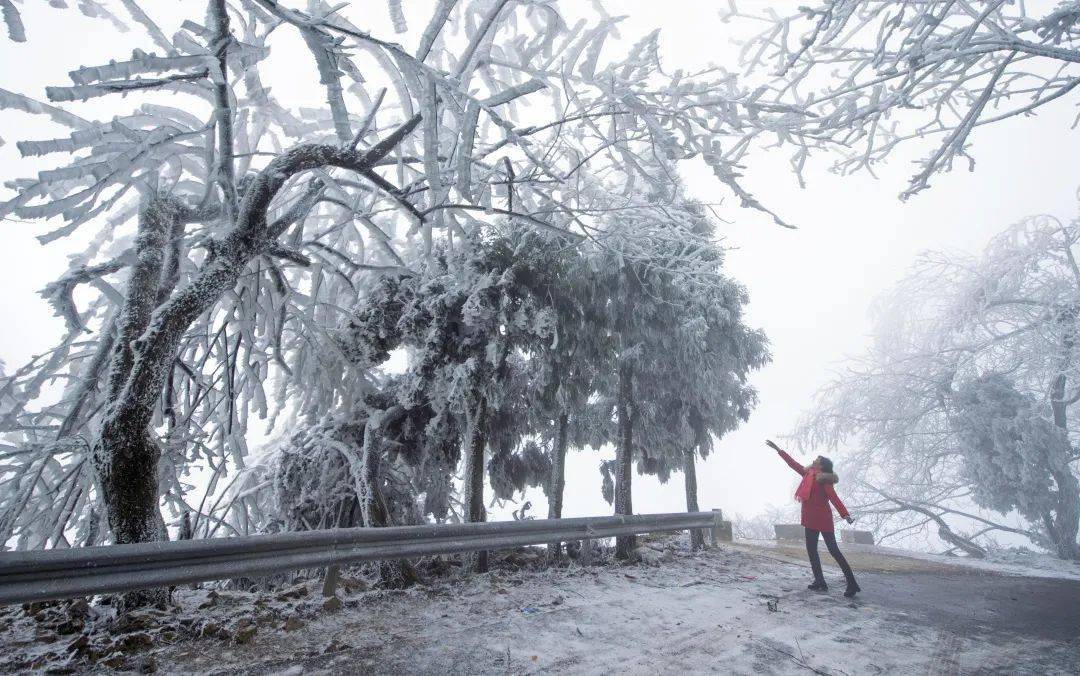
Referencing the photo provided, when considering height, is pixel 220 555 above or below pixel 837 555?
above

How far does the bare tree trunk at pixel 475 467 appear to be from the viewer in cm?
805

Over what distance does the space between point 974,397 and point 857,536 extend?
5.42 m

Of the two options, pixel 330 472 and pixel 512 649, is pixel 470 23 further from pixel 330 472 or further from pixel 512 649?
pixel 330 472

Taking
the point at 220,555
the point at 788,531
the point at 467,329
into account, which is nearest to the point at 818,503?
the point at 467,329

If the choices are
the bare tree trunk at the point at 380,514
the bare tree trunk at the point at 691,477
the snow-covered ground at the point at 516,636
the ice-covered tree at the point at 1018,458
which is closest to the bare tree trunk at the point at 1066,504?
the ice-covered tree at the point at 1018,458

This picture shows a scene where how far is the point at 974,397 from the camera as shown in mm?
14336

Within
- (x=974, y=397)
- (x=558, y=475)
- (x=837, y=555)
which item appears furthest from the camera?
(x=974, y=397)

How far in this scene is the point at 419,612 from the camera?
4289 millimetres

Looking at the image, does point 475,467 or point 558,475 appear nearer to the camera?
point 475,467

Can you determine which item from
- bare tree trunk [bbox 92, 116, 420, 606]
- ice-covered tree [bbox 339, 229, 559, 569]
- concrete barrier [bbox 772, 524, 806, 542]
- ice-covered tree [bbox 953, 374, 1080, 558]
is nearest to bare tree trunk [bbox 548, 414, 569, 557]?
ice-covered tree [bbox 339, 229, 559, 569]

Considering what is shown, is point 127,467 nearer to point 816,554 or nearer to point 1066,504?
point 816,554

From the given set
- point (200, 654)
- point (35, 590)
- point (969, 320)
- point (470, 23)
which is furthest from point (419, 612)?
point (969, 320)

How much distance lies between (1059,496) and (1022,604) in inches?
447

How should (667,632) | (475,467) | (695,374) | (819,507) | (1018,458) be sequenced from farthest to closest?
(1018,458) < (695,374) < (475,467) < (819,507) < (667,632)
